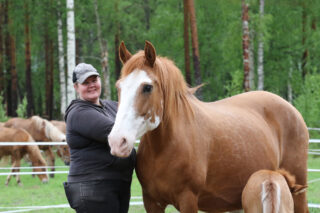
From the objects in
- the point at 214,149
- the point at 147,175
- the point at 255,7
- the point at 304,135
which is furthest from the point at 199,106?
the point at 255,7

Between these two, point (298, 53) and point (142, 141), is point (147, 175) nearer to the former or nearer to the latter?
point (142, 141)

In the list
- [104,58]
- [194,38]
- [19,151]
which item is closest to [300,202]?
[19,151]

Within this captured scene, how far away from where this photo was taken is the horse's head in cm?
283

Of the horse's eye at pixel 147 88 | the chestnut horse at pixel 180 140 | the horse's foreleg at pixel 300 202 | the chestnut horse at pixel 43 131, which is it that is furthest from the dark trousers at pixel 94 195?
the chestnut horse at pixel 43 131

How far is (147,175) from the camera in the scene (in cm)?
335

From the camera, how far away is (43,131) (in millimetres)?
14180

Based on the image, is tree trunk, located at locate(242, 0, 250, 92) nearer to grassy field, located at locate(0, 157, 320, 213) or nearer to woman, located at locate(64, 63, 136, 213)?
grassy field, located at locate(0, 157, 320, 213)

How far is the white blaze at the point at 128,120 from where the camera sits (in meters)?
2.81

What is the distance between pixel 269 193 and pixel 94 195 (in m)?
1.35

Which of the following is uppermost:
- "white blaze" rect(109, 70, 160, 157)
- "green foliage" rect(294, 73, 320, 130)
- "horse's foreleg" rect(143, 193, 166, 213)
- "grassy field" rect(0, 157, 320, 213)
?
"white blaze" rect(109, 70, 160, 157)

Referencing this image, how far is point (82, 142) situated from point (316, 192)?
6921mm

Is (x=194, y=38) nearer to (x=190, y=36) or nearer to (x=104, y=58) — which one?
(x=104, y=58)

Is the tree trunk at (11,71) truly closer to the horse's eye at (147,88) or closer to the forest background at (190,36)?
the forest background at (190,36)

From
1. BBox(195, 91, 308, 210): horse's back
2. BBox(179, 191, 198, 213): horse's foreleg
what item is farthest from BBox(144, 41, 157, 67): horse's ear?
BBox(179, 191, 198, 213): horse's foreleg
